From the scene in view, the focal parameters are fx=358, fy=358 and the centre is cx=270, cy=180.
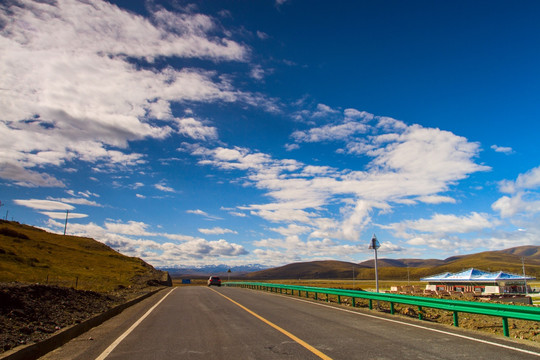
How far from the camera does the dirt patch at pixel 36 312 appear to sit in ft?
26.2

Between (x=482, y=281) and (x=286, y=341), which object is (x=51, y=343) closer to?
(x=286, y=341)

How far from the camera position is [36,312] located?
10.6m

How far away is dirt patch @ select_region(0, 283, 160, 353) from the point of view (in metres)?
8.00

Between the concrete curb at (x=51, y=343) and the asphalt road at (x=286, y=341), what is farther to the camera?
the asphalt road at (x=286, y=341)

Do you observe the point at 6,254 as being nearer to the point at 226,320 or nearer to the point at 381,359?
the point at 226,320

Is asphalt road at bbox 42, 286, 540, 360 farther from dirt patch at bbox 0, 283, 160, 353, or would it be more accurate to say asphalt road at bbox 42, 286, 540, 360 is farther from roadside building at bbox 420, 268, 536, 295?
roadside building at bbox 420, 268, 536, 295

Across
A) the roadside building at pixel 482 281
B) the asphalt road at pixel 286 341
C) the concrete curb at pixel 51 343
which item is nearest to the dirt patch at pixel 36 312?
the concrete curb at pixel 51 343

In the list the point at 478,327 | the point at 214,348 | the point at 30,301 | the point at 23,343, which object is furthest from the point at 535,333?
the point at 30,301

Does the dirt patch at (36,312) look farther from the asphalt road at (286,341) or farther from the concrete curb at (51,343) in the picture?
the asphalt road at (286,341)

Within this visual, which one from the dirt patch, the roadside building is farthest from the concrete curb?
the roadside building

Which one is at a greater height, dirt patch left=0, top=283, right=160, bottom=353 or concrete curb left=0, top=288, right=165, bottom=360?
dirt patch left=0, top=283, right=160, bottom=353

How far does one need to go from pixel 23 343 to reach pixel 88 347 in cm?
123

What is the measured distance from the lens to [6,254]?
47344 mm

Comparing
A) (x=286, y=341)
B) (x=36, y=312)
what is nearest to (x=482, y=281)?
(x=286, y=341)
